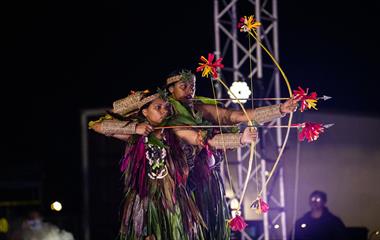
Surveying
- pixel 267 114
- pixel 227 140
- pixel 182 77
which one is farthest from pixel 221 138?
pixel 182 77

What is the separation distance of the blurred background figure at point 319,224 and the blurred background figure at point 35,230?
86.7 inches

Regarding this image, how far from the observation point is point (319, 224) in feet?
24.3

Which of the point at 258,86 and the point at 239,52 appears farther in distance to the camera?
the point at 239,52

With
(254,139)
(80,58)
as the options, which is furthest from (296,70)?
(254,139)

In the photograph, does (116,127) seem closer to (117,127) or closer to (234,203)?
(117,127)

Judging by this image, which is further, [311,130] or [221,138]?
[221,138]

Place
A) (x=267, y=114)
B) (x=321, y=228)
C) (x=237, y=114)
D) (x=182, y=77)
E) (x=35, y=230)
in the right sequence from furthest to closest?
(x=35, y=230) → (x=321, y=228) → (x=237, y=114) → (x=182, y=77) → (x=267, y=114)

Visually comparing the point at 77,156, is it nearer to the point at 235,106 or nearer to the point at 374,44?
the point at 235,106

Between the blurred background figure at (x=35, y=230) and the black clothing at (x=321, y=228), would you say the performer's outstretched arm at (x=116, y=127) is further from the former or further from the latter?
the blurred background figure at (x=35, y=230)

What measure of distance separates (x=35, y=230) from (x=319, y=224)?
249 centimetres

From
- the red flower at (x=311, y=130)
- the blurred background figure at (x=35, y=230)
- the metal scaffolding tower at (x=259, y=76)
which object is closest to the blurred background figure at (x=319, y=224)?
the metal scaffolding tower at (x=259, y=76)

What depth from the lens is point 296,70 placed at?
8477 mm

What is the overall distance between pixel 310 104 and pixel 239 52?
4.32 m

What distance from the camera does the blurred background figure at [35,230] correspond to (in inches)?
321
